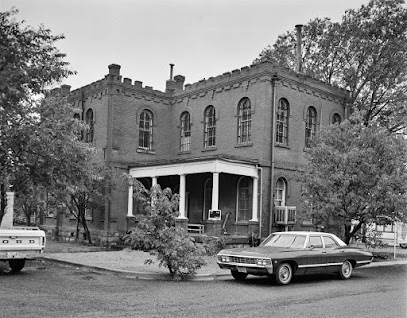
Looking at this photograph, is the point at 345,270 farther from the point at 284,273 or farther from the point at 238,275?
the point at 238,275

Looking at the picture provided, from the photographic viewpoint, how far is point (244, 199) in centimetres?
2447

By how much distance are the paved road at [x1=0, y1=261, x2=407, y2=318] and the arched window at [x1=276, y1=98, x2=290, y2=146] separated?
1113cm

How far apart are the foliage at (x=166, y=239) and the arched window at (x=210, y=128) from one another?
12.9m

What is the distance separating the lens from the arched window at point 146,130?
28531mm

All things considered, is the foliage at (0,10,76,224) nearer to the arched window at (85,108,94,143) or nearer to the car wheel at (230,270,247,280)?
the car wheel at (230,270,247,280)

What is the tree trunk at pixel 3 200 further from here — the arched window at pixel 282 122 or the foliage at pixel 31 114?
the arched window at pixel 282 122

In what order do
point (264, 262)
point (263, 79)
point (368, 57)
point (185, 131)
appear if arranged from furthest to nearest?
point (368, 57)
point (185, 131)
point (263, 79)
point (264, 262)

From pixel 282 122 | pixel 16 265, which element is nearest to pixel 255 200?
A: pixel 282 122

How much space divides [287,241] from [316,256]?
926mm

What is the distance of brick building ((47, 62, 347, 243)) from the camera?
23.7 metres

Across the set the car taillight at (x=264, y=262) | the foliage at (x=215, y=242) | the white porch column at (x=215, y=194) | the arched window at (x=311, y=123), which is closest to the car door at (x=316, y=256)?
the car taillight at (x=264, y=262)

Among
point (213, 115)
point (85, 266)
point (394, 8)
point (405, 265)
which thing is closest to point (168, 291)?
point (85, 266)

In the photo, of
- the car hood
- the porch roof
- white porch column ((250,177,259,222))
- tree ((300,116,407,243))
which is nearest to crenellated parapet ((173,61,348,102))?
the porch roof

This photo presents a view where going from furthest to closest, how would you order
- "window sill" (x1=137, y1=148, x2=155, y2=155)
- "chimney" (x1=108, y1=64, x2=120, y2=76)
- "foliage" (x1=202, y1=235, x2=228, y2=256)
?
"window sill" (x1=137, y1=148, x2=155, y2=155) < "chimney" (x1=108, y1=64, x2=120, y2=76) < "foliage" (x1=202, y1=235, x2=228, y2=256)
